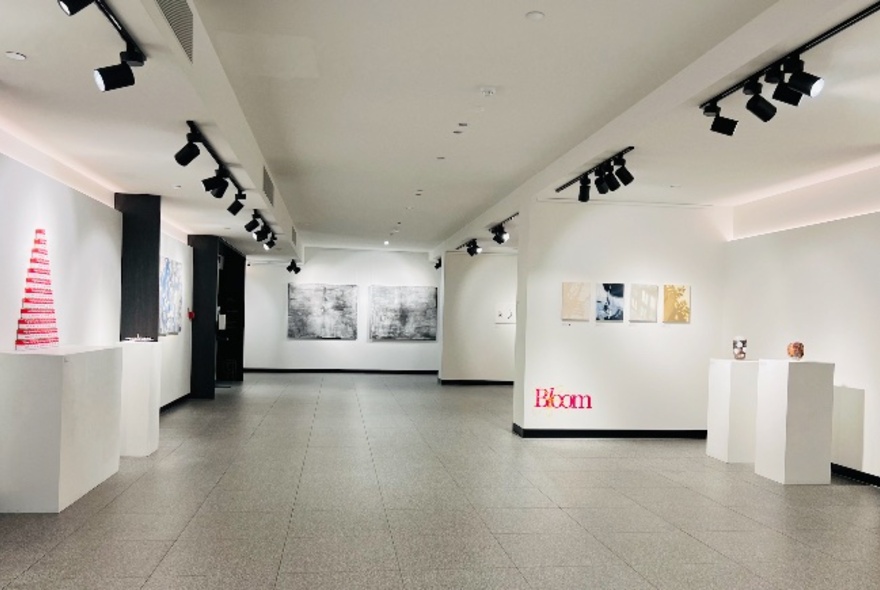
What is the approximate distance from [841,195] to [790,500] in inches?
149

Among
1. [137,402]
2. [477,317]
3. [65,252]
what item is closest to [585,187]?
[137,402]

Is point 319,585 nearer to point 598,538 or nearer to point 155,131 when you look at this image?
point 598,538

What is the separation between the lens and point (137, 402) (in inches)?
329

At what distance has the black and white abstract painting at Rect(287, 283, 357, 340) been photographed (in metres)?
21.2

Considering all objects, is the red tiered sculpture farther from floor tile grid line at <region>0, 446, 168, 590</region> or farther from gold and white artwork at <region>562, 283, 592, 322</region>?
gold and white artwork at <region>562, 283, 592, 322</region>

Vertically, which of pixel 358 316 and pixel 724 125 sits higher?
pixel 724 125

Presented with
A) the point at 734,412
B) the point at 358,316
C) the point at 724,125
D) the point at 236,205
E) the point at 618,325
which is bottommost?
the point at 734,412

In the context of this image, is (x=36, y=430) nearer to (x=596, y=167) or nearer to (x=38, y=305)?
(x=38, y=305)

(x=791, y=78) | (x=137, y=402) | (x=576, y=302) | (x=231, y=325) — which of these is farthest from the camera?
(x=231, y=325)

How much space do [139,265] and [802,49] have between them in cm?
816

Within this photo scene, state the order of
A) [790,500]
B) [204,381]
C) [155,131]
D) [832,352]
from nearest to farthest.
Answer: [155,131] < [790,500] < [832,352] < [204,381]

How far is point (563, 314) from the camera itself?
10594mm

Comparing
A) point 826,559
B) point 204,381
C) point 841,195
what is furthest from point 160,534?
point 204,381

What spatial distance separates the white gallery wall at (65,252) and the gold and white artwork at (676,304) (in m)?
7.54
